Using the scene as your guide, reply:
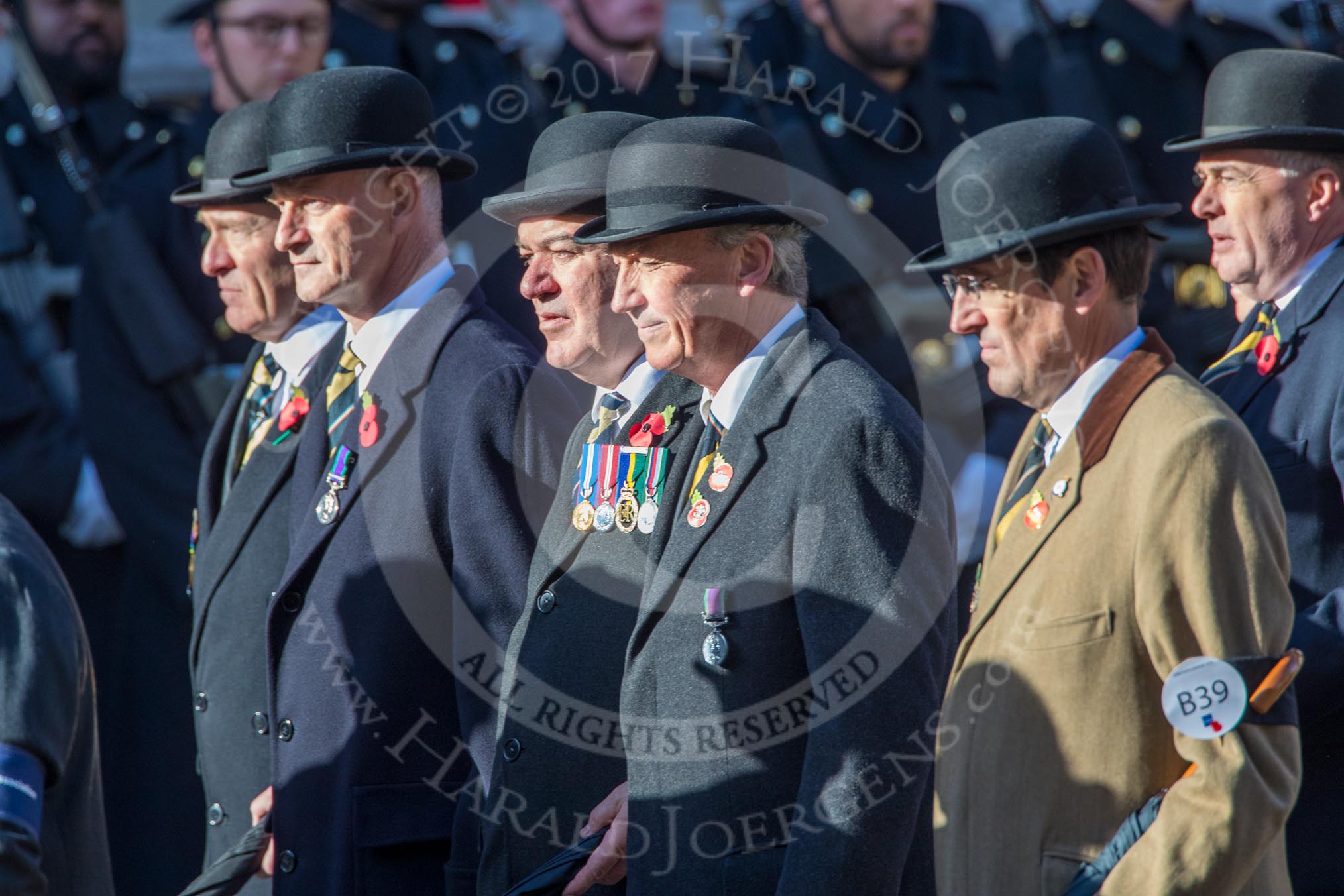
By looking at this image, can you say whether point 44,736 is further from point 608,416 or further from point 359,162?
point 359,162

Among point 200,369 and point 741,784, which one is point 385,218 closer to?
point 741,784

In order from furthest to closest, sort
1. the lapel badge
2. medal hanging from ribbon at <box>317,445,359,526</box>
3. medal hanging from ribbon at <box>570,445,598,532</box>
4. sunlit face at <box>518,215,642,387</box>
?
medal hanging from ribbon at <box>317,445,359,526</box> → sunlit face at <box>518,215,642,387</box> → medal hanging from ribbon at <box>570,445,598,532</box> → the lapel badge

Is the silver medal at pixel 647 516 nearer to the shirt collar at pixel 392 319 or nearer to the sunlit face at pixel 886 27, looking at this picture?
the shirt collar at pixel 392 319

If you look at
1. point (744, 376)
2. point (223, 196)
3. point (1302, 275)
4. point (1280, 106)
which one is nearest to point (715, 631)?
point (744, 376)

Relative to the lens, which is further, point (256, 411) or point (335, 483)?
point (256, 411)

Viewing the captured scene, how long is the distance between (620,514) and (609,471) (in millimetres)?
75

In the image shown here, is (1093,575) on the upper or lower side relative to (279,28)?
upper

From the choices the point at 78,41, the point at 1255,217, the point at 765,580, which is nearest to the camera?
the point at 765,580

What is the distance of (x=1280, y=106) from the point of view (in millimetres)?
3576

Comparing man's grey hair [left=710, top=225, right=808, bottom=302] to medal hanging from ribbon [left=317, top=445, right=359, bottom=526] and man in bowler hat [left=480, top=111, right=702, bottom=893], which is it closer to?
man in bowler hat [left=480, top=111, right=702, bottom=893]

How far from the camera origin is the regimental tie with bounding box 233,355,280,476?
387 cm

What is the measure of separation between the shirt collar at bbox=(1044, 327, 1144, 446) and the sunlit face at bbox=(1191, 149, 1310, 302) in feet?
3.32

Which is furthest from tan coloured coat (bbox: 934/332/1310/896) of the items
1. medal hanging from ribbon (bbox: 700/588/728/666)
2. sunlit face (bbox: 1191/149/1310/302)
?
sunlit face (bbox: 1191/149/1310/302)

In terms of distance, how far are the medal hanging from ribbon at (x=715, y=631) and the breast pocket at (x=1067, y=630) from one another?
1.38 feet
